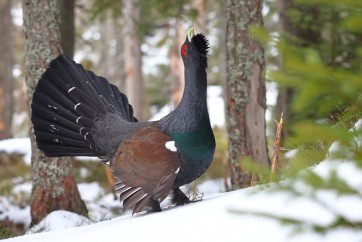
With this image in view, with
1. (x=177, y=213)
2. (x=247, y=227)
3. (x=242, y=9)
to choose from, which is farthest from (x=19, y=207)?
(x=247, y=227)

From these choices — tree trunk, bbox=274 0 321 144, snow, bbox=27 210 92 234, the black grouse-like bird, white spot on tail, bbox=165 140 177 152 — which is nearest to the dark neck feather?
the black grouse-like bird

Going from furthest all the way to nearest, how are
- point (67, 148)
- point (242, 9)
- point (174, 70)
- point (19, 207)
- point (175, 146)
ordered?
point (174, 70) → point (19, 207) → point (242, 9) → point (67, 148) → point (175, 146)

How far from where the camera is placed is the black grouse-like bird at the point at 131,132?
392 centimetres

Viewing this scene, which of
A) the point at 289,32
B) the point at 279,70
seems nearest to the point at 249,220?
the point at 279,70

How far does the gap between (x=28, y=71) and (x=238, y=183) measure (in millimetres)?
2480

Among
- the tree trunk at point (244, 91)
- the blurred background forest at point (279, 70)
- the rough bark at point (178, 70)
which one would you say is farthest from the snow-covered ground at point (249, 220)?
the rough bark at point (178, 70)

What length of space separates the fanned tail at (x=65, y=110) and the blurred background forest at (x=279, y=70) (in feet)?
5.53

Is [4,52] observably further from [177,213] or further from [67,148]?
[177,213]

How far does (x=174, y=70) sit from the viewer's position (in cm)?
1744

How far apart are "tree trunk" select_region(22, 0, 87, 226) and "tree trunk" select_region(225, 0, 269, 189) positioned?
179 cm

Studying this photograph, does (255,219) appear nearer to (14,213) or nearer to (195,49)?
(195,49)

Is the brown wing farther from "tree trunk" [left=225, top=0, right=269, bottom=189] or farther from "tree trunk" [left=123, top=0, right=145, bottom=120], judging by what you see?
"tree trunk" [left=123, top=0, right=145, bottom=120]

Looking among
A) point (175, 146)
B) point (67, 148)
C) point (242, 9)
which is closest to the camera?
point (175, 146)

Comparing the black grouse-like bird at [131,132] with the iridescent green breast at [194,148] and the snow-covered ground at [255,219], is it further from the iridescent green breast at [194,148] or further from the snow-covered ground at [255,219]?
the snow-covered ground at [255,219]
